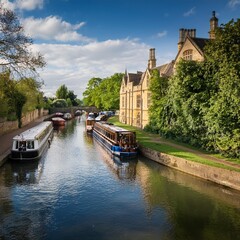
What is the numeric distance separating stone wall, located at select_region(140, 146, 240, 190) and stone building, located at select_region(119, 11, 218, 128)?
13430 millimetres

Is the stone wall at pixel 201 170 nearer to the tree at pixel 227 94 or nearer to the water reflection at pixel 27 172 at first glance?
the tree at pixel 227 94

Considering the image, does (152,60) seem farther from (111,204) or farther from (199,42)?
(111,204)

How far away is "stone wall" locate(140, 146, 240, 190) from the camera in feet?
64.9

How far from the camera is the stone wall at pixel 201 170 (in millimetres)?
19792

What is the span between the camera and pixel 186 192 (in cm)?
1967

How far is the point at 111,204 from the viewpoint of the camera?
17109 millimetres

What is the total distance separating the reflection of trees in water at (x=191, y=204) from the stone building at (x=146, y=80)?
1714 cm

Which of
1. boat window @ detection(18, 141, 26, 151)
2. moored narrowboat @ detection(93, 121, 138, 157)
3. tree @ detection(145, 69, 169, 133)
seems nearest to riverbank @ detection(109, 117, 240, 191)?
moored narrowboat @ detection(93, 121, 138, 157)

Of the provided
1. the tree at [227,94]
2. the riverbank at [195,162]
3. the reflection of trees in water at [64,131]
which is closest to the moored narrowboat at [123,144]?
the riverbank at [195,162]

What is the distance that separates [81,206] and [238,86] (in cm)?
1426

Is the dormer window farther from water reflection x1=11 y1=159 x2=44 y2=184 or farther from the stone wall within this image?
water reflection x1=11 y1=159 x2=44 y2=184

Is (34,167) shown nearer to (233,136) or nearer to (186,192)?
(186,192)

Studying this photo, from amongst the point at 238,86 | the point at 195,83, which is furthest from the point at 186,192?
the point at 195,83

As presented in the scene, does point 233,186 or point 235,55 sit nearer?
point 233,186
